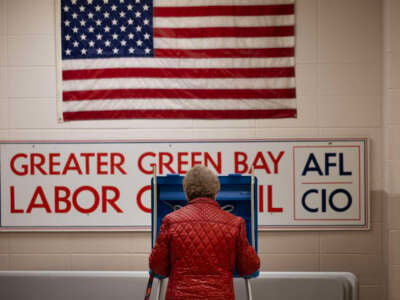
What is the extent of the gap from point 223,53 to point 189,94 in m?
0.40

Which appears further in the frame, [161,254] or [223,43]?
[223,43]

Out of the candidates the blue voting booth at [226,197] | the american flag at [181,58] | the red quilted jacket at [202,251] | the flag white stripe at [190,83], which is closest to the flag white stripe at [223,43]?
the american flag at [181,58]

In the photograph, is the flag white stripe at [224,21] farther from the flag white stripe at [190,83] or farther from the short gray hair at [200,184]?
the short gray hair at [200,184]

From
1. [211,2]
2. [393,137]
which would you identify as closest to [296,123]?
[393,137]

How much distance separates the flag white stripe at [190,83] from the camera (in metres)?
3.44

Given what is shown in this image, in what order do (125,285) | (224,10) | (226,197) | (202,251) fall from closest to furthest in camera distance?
1. (202,251)
2. (226,197)
3. (125,285)
4. (224,10)

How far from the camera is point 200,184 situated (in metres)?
2.26

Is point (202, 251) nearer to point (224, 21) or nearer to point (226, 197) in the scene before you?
point (226, 197)

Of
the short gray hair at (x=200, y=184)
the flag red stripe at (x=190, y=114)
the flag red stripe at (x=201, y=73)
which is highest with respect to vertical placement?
the flag red stripe at (x=201, y=73)

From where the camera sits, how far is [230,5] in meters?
3.44

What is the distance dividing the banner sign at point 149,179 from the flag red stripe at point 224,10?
0.97m

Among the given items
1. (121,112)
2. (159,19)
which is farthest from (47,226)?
(159,19)

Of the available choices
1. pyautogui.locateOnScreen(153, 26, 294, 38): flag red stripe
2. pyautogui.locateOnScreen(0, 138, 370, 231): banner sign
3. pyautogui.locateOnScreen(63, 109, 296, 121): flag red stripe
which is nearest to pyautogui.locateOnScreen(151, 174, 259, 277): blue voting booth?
pyautogui.locateOnScreen(0, 138, 370, 231): banner sign

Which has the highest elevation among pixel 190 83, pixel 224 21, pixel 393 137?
pixel 224 21
